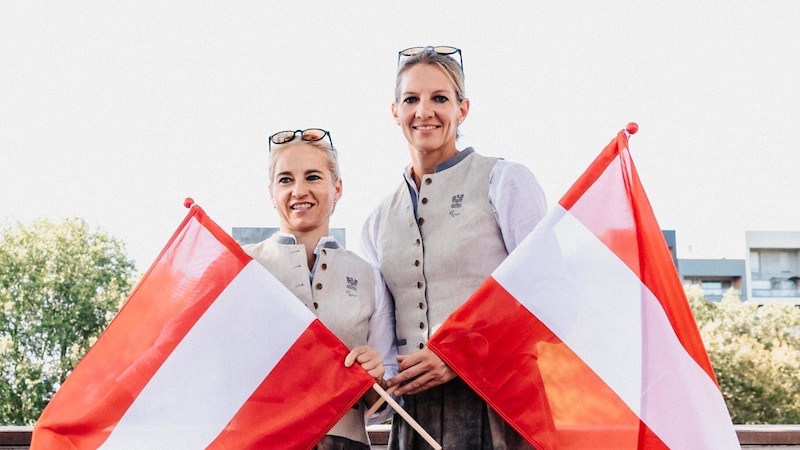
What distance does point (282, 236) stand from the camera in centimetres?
290

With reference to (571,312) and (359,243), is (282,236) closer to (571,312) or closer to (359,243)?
(359,243)

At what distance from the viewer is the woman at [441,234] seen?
8.90 ft

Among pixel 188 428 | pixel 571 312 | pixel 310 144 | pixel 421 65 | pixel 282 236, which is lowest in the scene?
pixel 188 428

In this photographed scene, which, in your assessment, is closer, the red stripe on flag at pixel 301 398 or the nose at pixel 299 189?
the red stripe on flag at pixel 301 398

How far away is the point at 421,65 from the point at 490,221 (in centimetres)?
50

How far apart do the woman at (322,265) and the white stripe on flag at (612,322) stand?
1.31ft

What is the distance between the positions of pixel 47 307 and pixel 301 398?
33.4 meters

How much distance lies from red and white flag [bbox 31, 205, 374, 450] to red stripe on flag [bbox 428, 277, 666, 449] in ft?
0.96

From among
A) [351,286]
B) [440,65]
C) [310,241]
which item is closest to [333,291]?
[351,286]

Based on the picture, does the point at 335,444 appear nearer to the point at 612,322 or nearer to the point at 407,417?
the point at 407,417

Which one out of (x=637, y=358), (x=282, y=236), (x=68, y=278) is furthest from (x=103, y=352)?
(x=68, y=278)

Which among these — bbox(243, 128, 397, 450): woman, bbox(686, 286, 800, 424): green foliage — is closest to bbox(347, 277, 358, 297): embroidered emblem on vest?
bbox(243, 128, 397, 450): woman

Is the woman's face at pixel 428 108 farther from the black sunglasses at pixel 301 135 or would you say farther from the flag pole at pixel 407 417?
the flag pole at pixel 407 417

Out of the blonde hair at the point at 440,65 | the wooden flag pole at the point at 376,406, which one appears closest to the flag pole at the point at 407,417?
the wooden flag pole at the point at 376,406
